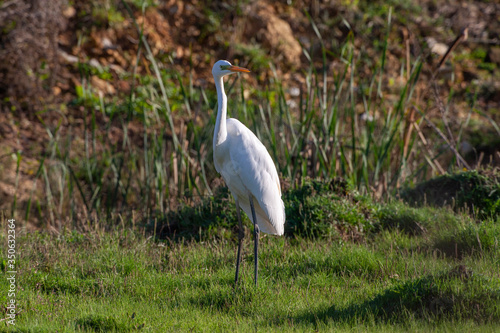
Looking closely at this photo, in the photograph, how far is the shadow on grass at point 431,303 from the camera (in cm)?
356

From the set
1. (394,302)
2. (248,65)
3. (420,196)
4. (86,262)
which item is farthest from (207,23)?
(394,302)

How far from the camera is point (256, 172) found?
486 cm

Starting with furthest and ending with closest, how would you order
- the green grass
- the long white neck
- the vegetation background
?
1. the long white neck
2. the vegetation background
3. the green grass

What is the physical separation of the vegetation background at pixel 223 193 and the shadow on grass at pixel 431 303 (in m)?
0.01

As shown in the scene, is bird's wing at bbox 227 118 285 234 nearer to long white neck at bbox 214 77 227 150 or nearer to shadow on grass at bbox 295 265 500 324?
long white neck at bbox 214 77 227 150

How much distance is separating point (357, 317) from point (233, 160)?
190cm

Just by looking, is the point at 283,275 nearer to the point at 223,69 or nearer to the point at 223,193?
the point at 223,193

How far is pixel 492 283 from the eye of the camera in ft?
12.4

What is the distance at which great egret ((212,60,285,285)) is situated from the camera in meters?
4.84

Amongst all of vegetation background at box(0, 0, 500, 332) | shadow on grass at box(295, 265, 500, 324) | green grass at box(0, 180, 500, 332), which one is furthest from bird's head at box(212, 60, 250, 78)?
shadow on grass at box(295, 265, 500, 324)

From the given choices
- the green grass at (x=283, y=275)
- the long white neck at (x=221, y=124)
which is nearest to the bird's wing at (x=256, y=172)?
the long white neck at (x=221, y=124)

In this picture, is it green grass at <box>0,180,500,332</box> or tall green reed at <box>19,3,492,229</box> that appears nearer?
green grass at <box>0,180,500,332</box>

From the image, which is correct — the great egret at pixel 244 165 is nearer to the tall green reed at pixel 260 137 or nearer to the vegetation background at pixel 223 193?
the vegetation background at pixel 223 193

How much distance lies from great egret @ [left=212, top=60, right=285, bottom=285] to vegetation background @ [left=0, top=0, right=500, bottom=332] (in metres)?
0.53
